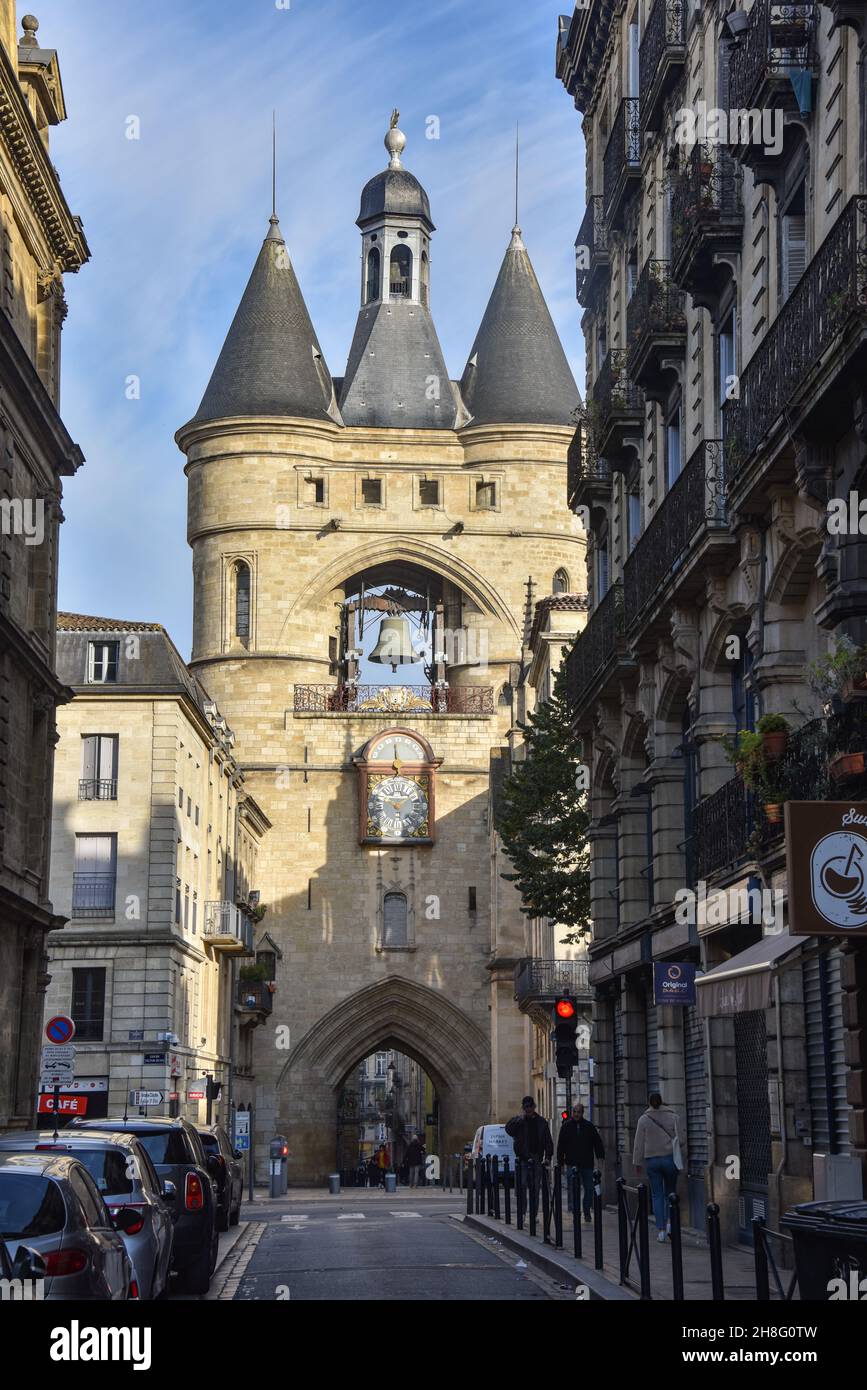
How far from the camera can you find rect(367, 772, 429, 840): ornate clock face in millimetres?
61594

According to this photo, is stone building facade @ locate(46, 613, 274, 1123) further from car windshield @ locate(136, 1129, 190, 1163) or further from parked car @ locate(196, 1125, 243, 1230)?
car windshield @ locate(136, 1129, 190, 1163)

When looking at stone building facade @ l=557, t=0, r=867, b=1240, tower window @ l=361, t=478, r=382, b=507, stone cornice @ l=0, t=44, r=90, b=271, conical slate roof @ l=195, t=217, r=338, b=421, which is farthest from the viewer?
tower window @ l=361, t=478, r=382, b=507

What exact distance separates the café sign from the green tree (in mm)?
21425

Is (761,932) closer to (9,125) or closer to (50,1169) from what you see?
(50,1169)

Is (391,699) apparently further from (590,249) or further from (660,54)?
(660,54)

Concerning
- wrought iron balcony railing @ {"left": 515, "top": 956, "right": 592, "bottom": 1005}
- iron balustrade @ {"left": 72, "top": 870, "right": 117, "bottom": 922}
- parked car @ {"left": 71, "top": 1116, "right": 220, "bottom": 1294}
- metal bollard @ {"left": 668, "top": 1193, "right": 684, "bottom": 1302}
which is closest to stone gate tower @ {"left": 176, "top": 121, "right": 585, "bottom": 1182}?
wrought iron balcony railing @ {"left": 515, "top": 956, "right": 592, "bottom": 1005}

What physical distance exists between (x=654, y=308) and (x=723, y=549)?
496 centimetres

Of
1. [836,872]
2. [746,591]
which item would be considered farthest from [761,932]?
[836,872]

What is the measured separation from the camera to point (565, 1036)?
72.3ft

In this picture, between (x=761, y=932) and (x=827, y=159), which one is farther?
(x=761, y=932)

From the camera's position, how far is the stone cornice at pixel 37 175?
29484 millimetres

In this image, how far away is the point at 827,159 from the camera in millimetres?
16641

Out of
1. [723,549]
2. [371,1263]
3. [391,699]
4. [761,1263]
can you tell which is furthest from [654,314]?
[391,699]
